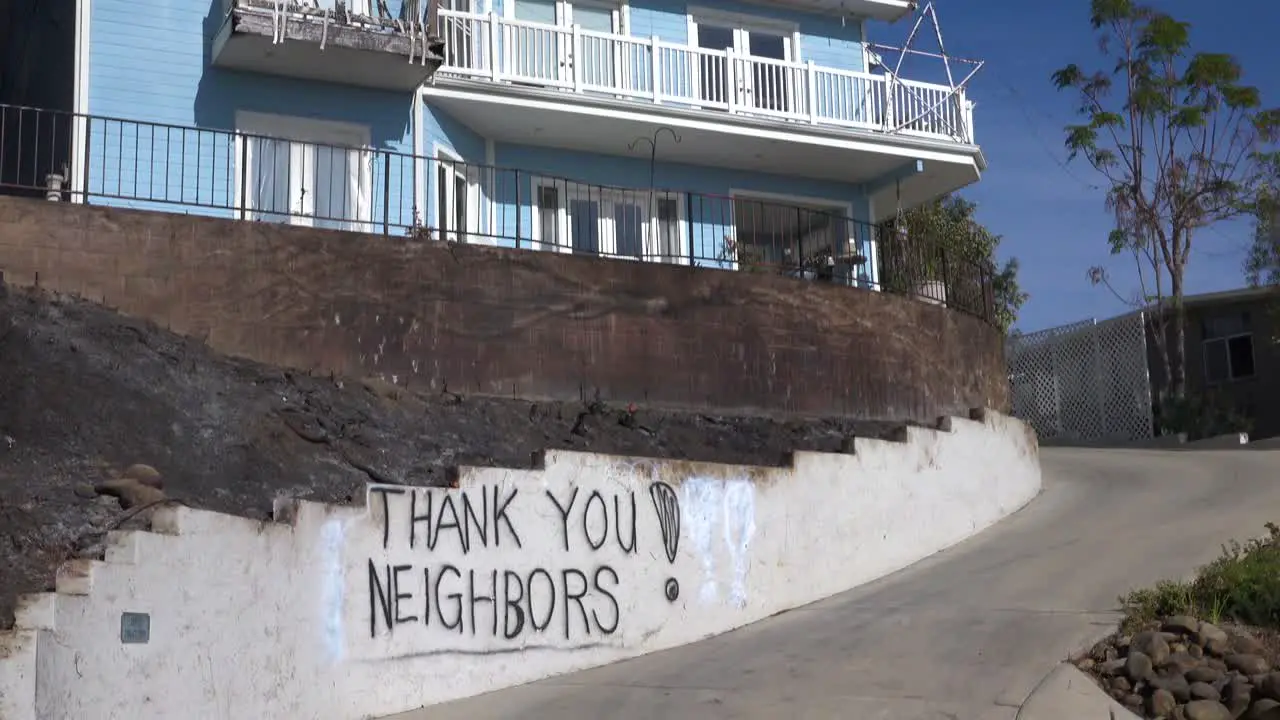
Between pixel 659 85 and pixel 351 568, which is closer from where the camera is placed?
pixel 351 568

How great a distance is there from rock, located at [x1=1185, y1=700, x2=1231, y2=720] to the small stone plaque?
704 cm

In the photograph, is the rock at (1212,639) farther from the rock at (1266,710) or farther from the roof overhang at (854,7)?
the roof overhang at (854,7)

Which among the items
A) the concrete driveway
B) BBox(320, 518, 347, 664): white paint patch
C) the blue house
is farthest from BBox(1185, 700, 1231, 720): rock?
the blue house

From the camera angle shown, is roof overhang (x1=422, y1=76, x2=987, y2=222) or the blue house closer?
the blue house

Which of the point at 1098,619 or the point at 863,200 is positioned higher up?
the point at 863,200

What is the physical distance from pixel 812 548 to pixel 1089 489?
6099 millimetres

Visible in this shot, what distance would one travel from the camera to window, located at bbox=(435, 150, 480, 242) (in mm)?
17219

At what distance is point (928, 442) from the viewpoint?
585 inches

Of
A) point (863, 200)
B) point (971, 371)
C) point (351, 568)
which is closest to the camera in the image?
point (351, 568)

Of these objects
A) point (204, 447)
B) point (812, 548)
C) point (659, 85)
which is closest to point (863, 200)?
point (659, 85)

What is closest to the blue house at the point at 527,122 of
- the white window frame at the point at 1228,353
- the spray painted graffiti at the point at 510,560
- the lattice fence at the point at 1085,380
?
the spray painted graffiti at the point at 510,560

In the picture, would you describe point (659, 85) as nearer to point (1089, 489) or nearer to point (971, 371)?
point (971, 371)

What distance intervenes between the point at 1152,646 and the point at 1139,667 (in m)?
0.22

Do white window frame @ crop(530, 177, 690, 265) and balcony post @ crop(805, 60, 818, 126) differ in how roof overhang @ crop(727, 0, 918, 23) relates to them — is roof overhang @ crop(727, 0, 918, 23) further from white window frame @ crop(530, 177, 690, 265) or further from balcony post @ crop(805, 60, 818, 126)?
white window frame @ crop(530, 177, 690, 265)
